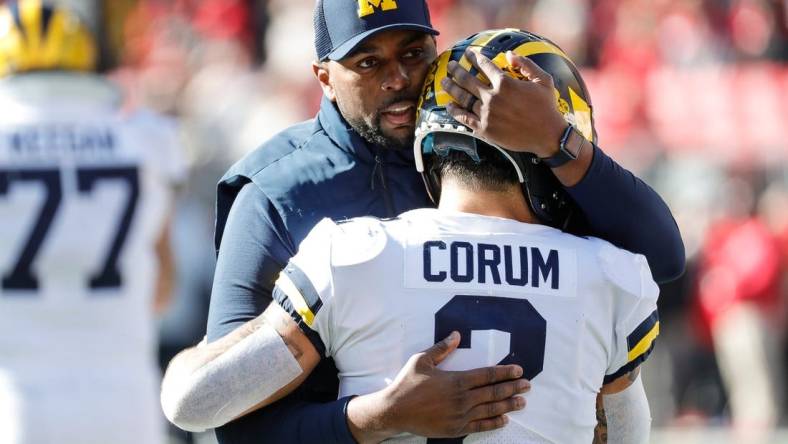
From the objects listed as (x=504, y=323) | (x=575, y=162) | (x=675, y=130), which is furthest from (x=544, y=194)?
(x=675, y=130)

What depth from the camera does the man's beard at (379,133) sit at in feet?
10.7

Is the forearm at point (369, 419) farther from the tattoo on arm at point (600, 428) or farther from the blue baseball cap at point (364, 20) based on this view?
the blue baseball cap at point (364, 20)

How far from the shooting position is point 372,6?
3.28 metres

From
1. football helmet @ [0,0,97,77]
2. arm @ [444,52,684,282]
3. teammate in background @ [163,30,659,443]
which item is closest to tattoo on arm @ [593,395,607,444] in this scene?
teammate in background @ [163,30,659,443]

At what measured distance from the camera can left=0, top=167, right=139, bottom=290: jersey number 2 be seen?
187 inches

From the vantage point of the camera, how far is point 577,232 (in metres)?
3.19

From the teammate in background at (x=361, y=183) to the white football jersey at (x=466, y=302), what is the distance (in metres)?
0.08

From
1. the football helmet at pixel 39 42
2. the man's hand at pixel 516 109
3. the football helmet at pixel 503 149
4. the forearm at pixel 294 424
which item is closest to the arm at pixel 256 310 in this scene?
the forearm at pixel 294 424

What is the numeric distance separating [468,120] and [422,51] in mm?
409

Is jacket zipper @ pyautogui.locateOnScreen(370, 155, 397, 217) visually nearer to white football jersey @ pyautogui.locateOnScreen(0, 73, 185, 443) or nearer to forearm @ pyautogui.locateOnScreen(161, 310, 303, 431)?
forearm @ pyautogui.locateOnScreen(161, 310, 303, 431)

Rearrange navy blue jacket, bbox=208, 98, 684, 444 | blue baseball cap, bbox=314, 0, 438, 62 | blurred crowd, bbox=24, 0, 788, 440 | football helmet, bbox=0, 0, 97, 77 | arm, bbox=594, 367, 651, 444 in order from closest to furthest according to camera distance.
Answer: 1. navy blue jacket, bbox=208, 98, 684, 444
2. arm, bbox=594, 367, 651, 444
3. blue baseball cap, bbox=314, 0, 438, 62
4. football helmet, bbox=0, 0, 97, 77
5. blurred crowd, bbox=24, 0, 788, 440

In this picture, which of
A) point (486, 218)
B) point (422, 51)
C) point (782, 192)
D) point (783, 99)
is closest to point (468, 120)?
point (486, 218)

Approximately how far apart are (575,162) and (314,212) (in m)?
0.62

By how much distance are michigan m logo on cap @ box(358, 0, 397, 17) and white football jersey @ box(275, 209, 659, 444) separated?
59 centimetres
